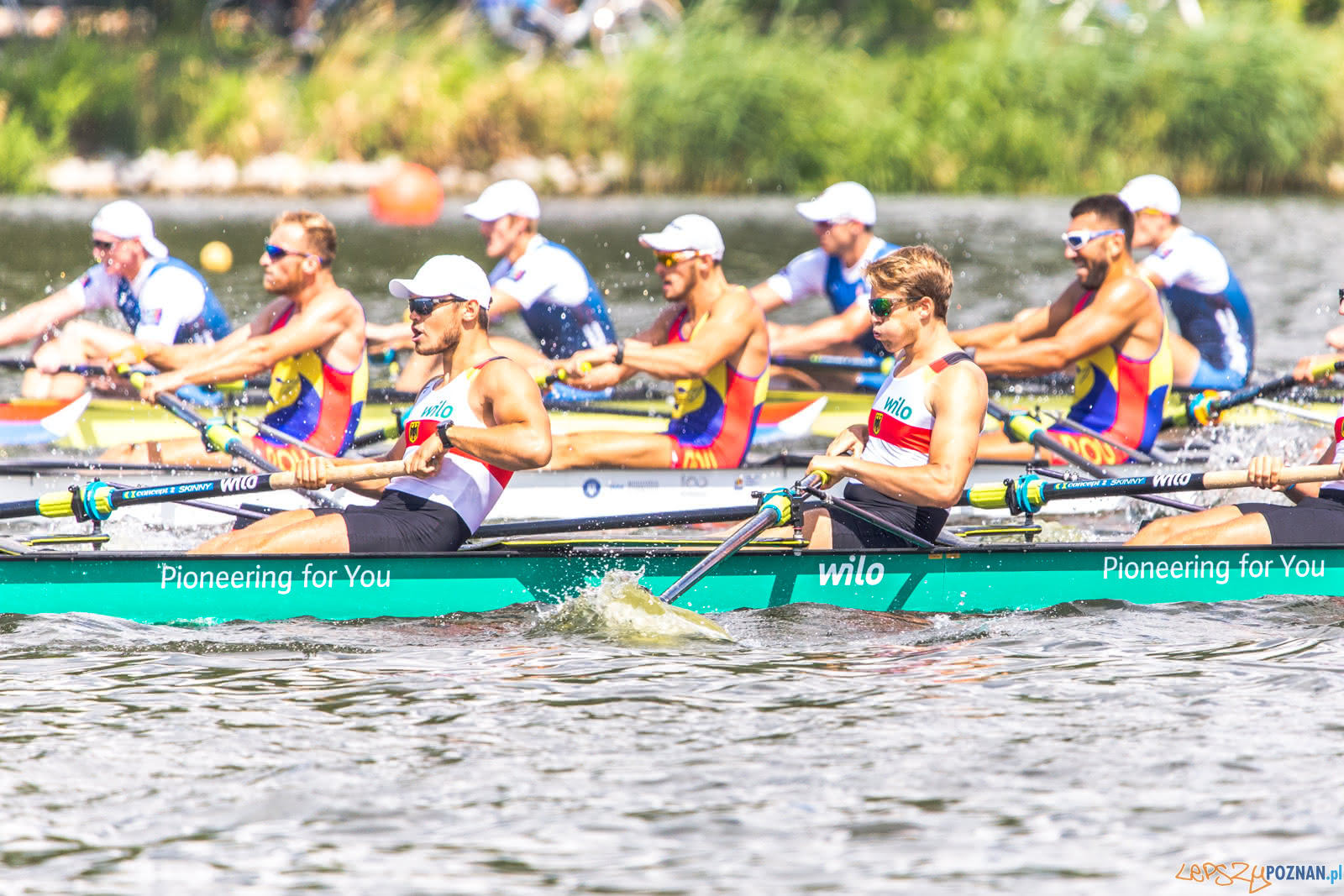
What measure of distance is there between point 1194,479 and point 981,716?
1.74m

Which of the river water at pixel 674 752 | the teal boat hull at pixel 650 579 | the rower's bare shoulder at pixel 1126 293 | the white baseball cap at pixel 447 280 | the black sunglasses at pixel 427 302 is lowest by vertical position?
the river water at pixel 674 752

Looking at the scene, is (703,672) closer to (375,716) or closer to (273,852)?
(375,716)

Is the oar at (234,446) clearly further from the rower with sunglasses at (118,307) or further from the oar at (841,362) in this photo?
the oar at (841,362)

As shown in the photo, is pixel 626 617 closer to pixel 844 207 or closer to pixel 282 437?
pixel 282 437

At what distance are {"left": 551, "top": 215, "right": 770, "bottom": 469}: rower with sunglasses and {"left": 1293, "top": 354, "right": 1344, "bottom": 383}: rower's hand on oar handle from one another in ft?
9.36

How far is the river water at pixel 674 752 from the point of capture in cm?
529

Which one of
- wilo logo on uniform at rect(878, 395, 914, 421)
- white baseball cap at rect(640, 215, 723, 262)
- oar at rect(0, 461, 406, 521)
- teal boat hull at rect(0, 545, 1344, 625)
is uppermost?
white baseball cap at rect(640, 215, 723, 262)

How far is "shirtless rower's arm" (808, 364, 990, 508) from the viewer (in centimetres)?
698

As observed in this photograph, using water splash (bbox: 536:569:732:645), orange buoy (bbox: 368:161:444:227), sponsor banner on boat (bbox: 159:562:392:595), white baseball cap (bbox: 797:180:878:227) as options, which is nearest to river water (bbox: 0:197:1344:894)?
water splash (bbox: 536:569:732:645)

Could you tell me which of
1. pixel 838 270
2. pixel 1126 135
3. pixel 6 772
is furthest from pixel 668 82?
pixel 6 772

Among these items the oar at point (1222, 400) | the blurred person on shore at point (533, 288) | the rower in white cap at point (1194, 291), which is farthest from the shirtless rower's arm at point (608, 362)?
the rower in white cap at point (1194, 291)

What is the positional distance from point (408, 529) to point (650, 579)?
40.9 inches

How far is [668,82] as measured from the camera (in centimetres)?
2872

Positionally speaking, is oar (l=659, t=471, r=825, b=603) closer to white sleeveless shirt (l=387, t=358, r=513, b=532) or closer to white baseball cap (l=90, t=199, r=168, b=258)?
white sleeveless shirt (l=387, t=358, r=513, b=532)
